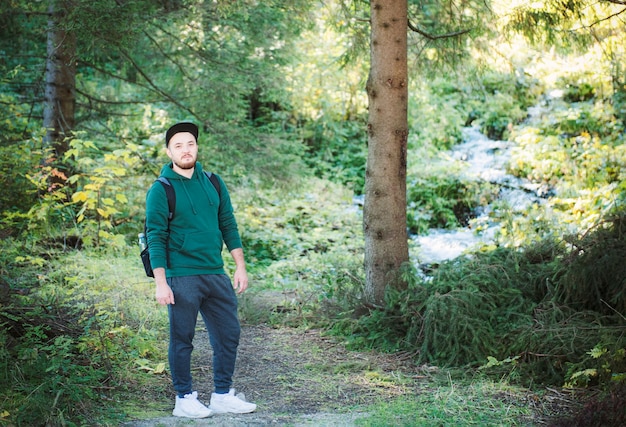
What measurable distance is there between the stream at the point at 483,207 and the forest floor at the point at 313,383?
4.55 meters

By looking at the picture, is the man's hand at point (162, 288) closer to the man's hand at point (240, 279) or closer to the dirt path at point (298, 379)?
the man's hand at point (240, 279)

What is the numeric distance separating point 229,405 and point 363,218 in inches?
101

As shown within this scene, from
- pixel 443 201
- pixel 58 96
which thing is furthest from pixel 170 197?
pixel 443 201

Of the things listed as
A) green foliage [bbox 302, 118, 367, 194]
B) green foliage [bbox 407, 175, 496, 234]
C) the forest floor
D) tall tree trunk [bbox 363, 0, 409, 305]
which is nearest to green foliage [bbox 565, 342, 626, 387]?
the forest floor

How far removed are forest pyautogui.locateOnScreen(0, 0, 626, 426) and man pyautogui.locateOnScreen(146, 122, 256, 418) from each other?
1.48 ft

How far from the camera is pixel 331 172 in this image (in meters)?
14.9

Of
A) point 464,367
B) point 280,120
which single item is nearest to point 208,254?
point 464,367

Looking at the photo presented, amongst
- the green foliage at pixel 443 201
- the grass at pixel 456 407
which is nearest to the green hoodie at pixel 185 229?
the grass at pixel 456 407

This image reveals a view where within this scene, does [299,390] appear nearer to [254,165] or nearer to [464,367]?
[464,367]

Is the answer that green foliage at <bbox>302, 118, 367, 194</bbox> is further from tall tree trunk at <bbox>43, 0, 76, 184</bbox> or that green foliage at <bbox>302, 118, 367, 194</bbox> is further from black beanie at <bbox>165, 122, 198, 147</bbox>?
black beanie at <bbox>165, 122, 198, 147</bbox>

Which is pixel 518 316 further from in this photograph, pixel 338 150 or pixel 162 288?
pixel 338 150

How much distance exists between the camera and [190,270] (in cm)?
389

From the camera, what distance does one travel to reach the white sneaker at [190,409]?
12.9 feet

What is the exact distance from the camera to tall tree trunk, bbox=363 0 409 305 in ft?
19.5
